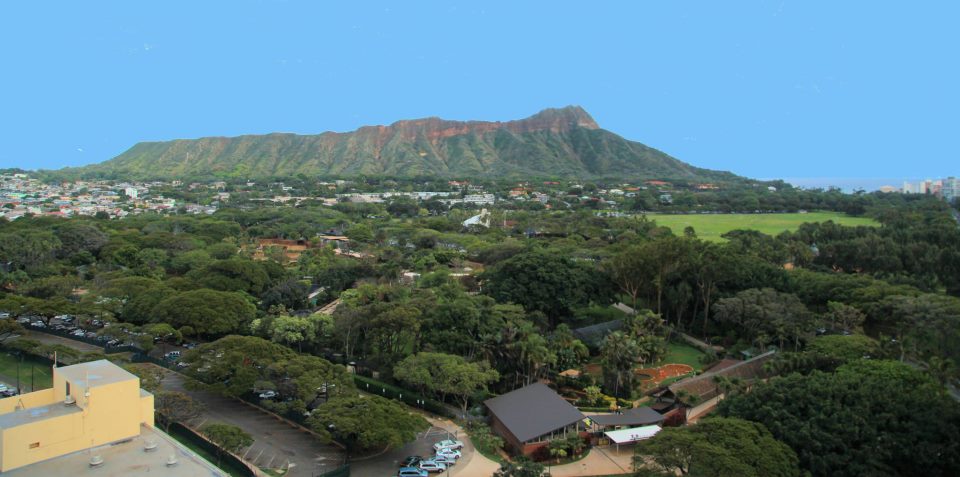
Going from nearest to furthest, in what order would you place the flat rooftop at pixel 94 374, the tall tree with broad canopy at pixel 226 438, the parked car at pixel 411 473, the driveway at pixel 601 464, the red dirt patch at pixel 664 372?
the flat rooftop at pixel 94 374 → the tall tree with broad canopy at pixel 226 438 → the parked car at pixel 411 473 → the driveway at pixel 601 464 → the red dirt patch at pixel 664 372

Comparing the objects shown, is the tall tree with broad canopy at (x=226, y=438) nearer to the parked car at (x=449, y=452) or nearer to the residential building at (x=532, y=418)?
the parked car at (x=449, y=452)

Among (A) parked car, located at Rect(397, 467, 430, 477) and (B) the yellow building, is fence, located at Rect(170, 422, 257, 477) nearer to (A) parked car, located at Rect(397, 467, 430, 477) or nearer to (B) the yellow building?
(A) parked car, located at Rect(397, 467, 430, 477)

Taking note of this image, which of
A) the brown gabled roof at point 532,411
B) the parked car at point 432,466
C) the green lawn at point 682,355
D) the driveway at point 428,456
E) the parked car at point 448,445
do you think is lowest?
the driveway at point 428,456

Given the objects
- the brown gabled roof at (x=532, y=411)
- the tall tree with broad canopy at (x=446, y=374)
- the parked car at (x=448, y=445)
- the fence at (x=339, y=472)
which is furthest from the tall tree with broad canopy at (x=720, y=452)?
the fence at (x=339, y=472)

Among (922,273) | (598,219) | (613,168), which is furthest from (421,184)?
(922,273)

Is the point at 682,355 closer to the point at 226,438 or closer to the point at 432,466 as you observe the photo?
the point at 432,466

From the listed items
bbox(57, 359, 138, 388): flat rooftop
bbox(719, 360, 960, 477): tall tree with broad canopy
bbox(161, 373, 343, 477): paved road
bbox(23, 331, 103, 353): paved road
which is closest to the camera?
bbox(57, 359, 138, 388): flat rooftop

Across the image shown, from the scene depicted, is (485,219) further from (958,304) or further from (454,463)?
(454,463)

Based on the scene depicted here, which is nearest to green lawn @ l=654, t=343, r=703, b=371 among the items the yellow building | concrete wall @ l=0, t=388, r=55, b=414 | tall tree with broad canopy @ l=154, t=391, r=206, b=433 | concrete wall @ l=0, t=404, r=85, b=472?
tall tree with broad canopy @ l=154, t=391, r=206, b=433
